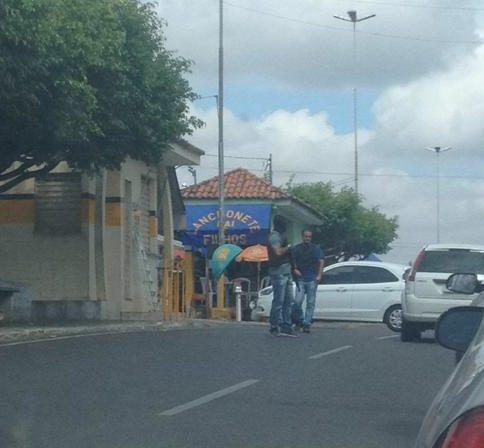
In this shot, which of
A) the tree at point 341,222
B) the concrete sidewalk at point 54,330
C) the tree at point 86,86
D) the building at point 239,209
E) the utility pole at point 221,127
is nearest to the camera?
the tree at point 86,86

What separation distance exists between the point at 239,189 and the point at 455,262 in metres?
26.2

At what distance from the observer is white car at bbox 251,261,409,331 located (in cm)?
2742

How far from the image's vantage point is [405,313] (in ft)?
63.0

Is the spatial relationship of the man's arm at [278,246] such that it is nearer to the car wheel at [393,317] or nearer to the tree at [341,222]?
the car wheel at [393,317]

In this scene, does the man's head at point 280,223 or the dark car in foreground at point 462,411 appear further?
the man's head at point 280,223

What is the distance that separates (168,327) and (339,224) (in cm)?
4000

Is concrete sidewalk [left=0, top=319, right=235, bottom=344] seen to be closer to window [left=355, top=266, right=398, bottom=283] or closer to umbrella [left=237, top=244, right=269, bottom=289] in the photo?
window [left=355, top=266, right=398, bottom=283]

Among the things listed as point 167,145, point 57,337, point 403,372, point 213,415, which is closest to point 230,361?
point 403,372

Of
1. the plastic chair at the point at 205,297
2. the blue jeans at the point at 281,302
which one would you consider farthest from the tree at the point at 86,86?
the plastic chair at the point at 205,297

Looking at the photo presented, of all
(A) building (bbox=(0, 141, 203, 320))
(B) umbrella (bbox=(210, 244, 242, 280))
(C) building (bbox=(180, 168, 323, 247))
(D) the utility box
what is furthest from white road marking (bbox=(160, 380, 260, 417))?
(C) building (bbox=(180, 168, 323, 247))

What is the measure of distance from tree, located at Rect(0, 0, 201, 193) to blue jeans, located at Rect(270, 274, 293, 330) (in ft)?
13.3

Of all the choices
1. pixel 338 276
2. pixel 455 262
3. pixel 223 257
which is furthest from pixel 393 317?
pixel 455 262

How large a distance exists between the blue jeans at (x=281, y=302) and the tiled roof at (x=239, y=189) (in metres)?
25.3

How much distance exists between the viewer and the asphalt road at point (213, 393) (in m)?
8.50
